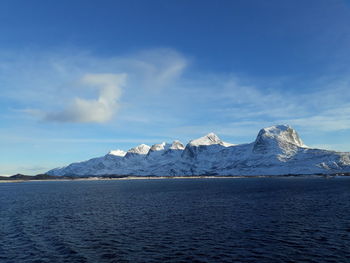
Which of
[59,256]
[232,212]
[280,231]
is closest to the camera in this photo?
[59,256]

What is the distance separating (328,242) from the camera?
1801 inches

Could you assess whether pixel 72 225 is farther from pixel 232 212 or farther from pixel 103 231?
pixel 232 212

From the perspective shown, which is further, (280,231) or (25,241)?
(280,231)

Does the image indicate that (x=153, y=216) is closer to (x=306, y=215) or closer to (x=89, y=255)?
(x=89, y=255)

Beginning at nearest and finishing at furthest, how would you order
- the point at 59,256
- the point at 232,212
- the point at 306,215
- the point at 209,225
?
1. the point at 59,256
2. the point at 209,225
3. the point at 306,215
4. the point at 232,212

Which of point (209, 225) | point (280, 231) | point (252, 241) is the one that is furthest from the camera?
point (209, 225)

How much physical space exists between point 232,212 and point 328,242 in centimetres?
3332

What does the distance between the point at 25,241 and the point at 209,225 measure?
35248 millimetres

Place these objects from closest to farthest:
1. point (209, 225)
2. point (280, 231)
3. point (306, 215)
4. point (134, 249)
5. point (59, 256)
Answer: point (59, 256) → point (134, 249) → point (280, 231) → point (209, 225) → point (306, 215)

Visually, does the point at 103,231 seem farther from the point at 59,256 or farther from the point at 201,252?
the point at 201,252

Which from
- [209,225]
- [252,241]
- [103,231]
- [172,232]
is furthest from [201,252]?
[103,231]

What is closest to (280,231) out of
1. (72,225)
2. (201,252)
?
(201,252)

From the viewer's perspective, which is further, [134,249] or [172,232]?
[172,232]

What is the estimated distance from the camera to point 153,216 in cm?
7394
